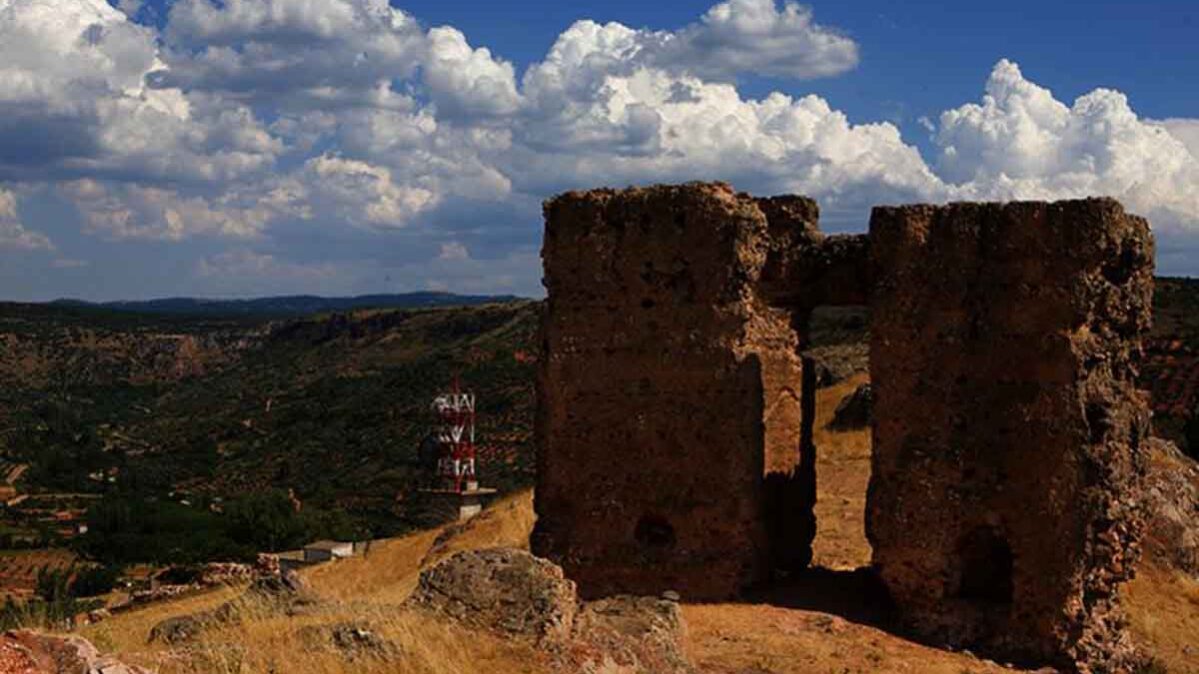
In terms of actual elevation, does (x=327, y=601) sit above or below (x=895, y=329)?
below

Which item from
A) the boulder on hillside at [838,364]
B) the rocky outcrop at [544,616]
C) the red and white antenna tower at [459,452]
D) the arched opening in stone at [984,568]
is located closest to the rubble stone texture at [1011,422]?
the arched opening in stone at [984,568]

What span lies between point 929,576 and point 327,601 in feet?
22.5

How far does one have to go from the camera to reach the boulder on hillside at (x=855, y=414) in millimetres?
27562

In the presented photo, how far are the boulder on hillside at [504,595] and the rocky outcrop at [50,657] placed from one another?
8.53 ft

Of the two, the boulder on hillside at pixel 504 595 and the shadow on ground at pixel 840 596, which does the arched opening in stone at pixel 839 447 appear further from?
the boulder on hillside at pixel 504 595

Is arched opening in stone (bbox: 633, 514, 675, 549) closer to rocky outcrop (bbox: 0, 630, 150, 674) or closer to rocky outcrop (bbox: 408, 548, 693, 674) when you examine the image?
rocky outcrop (bbox: 408, 548, 693, 674)

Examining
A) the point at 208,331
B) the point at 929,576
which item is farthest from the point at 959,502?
the point at 208,331

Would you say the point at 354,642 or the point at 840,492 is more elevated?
the point at 354,642

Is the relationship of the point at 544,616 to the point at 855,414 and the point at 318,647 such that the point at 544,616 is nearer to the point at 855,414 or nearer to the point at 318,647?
the point at 318,647

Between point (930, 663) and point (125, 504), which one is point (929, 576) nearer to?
point (930, 663)

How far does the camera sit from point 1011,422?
13328 mm

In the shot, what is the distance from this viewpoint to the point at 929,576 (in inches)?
539

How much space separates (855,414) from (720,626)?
1533cm

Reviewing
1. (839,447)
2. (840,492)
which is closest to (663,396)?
(840,492)
